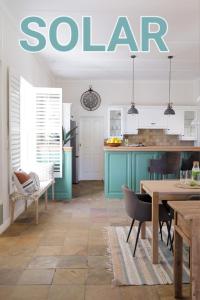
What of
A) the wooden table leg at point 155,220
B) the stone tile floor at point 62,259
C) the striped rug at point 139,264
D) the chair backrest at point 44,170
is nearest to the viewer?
the stone tile floor at point 62,259

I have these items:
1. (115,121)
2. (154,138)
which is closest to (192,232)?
(115,121)

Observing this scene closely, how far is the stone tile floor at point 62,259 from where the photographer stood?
8.91ft

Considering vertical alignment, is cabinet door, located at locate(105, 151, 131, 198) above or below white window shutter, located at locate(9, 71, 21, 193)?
below

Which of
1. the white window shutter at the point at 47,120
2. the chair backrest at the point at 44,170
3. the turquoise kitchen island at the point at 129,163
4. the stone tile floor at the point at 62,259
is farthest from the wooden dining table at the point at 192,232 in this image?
the white window shutter at the point at 47,120

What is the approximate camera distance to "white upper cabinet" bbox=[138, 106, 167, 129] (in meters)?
9.23

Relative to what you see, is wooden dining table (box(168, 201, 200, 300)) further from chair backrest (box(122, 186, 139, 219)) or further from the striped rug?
chair backrest (box(122, 186, 139, 219))

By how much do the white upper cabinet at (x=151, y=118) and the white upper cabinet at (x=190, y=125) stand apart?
26.2 inches

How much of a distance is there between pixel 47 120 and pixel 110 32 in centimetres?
216

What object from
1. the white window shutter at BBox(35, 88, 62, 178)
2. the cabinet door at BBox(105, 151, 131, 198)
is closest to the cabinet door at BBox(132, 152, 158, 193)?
the cabinet door at BBox(105, 151, 131, 198)

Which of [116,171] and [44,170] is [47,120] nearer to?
[44,170]

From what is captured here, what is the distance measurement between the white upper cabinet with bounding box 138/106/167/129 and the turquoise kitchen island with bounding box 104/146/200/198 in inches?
102

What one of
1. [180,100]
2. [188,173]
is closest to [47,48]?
[188,173]

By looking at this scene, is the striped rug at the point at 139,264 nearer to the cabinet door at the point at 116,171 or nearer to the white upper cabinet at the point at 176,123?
the cabinet door at the point at 116,171

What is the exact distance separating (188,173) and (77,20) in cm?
277
